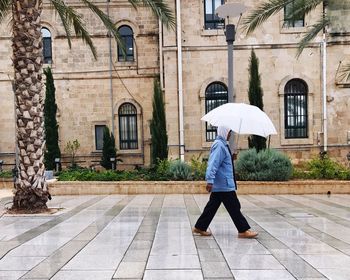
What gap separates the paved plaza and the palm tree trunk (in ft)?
2.29

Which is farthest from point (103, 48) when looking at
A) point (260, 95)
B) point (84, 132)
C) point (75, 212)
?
point (75, 212)

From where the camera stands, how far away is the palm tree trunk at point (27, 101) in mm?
9094

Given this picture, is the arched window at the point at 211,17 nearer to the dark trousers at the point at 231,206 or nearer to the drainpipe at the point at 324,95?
the drainpipe at the point at 324,95

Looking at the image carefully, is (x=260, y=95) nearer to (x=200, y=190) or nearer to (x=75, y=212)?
(x=200, y=190)

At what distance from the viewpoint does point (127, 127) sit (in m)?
21.5

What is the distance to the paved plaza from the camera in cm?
459

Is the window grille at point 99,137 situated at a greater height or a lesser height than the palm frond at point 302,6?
lesser

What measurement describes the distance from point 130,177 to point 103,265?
379 inches

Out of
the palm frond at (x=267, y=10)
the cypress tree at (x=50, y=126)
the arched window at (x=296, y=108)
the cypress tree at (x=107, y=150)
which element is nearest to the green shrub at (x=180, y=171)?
the palm frond at (x=267, y=10)

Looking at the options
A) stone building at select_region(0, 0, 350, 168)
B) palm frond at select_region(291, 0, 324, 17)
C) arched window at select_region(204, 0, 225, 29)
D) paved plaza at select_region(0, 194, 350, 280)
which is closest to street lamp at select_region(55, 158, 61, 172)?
stone building at select_region(0, 0, 350, 168)

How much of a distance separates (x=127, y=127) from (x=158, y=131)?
12.3 ft

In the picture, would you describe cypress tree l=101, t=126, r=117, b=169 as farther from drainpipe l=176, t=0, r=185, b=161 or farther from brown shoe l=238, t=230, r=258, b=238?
brown shoe l=238, t=230, r=258, b=238

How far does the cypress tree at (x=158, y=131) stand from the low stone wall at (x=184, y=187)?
4.88m

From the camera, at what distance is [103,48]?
21.1 meters
